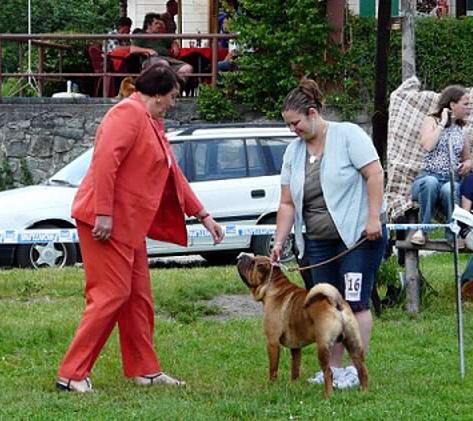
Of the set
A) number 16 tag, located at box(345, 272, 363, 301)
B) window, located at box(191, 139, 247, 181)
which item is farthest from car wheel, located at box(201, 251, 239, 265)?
number 16 tag, located at box(345, 272, 363, 301)

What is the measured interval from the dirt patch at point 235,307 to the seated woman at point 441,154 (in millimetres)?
1466

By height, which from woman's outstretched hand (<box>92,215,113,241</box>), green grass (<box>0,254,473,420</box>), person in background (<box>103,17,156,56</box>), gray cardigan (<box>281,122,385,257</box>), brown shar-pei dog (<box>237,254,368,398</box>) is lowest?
green grass (<box>0,254,473,420</box>)

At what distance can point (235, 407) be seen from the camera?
7211mm

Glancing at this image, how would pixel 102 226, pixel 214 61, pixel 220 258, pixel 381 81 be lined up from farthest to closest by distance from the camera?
1. pixel 214 61
2. pixel 220 258
3. pixel 381 81
4. pixel 102 226

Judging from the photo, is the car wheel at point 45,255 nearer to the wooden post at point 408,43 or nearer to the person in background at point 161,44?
the wooden post at point 408,43

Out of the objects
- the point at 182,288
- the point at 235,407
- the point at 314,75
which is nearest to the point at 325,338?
the point at 235,407

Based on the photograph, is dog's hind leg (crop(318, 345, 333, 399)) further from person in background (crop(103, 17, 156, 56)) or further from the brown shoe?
person in background (crop(103, 17, 156, 56))

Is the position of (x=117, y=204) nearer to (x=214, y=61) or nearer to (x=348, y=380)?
(x=348, y=380)

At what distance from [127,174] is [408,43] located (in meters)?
5.78

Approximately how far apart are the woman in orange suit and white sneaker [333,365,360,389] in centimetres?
134

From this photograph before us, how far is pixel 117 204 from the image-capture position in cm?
770

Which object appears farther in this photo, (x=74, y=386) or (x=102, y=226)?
(x=74, y=386)

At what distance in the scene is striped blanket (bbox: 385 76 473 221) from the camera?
10.9 metres

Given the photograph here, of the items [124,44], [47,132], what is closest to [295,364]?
[47,132]
